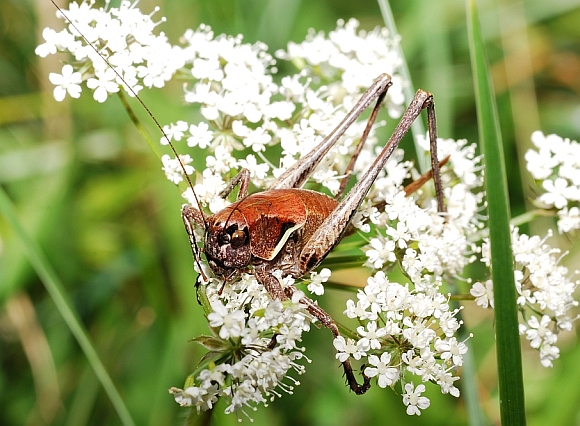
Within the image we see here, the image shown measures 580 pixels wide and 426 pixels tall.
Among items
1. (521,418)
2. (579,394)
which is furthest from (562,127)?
(521,418)

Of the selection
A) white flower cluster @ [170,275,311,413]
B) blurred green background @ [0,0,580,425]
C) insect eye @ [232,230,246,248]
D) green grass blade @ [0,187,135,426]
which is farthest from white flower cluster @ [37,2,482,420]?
blurred green background @ [0,0,580,425]

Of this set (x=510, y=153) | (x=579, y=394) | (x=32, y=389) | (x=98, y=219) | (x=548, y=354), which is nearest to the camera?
(x=548, y=354)

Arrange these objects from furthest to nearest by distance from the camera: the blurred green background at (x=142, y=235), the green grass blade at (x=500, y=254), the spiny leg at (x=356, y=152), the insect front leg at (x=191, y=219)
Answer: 1. the blurred green background at (x=142, y=235)
2. the spiny leg at (x=356, y=152)
3. the insect front leg at (x=191, y=219)
4. the green grass blade at (x=500, y=254)

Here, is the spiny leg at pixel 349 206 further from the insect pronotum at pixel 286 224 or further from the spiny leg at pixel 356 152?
the spiny leg at pixel 356 152

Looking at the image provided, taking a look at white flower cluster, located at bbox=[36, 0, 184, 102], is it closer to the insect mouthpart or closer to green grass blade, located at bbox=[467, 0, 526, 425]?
the insect mouthpart

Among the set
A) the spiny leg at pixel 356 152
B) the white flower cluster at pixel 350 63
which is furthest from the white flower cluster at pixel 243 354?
the white flower cluster at pixel 350 63

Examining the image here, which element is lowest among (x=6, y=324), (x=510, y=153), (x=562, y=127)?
(x=6, y=324)

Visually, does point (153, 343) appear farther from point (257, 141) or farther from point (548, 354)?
point (548, 354)
